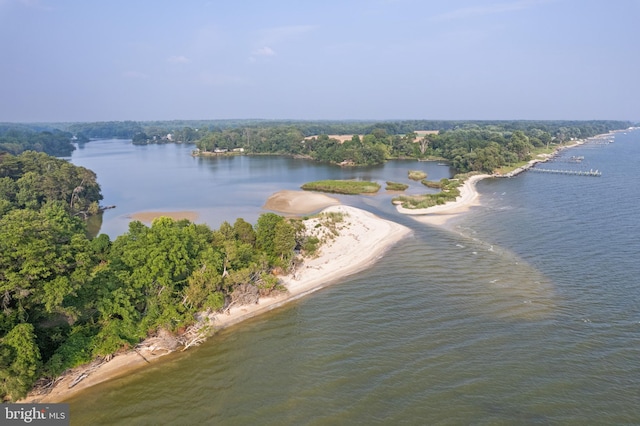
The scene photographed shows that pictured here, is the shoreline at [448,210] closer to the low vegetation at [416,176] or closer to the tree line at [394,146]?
the low vegetation at [416,176]

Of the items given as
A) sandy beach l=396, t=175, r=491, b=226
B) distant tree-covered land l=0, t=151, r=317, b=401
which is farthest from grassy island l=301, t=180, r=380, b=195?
distant tree-covered land l=0, t=151, r=317, b=401

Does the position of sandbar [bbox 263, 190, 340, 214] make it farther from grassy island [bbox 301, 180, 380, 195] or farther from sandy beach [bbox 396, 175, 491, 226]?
sandy beach [bbox 396, 175, 491, 226]

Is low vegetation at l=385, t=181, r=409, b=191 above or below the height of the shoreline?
above

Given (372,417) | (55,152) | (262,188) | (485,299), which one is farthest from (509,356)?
(55,152)

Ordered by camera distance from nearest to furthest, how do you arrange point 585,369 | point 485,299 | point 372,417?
point 372,417 < point 585,369 < point 485,299

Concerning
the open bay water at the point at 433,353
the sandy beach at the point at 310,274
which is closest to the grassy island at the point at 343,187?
the sandy beach at the point at 310,274

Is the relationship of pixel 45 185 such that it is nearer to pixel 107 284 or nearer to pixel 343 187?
pixel 107 284

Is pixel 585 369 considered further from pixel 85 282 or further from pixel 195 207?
pixel 195 207

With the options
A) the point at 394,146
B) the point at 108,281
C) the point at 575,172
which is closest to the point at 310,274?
the point at 108,281

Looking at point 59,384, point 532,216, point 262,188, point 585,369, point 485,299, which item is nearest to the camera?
point 59,384
